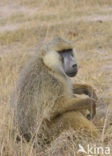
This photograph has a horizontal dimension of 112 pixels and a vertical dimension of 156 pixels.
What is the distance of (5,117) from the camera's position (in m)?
4.51

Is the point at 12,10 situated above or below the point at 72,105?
above

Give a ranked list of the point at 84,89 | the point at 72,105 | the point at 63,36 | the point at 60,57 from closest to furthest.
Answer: the point at 72,105
the point at 60,57
the point at 84,89
the point at 63,36

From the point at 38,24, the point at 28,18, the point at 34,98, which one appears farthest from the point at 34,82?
the point at 28,18

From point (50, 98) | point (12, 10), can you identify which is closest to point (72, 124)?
point (50, 98)

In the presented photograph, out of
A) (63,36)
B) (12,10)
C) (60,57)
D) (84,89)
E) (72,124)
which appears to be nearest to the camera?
(72,124)

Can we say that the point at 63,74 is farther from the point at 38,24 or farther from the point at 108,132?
the point at 38,24

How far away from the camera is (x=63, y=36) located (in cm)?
977

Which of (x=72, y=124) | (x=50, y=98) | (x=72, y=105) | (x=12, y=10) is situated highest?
(x=12, y=10)

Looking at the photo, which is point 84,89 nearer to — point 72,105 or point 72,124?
point 72,105

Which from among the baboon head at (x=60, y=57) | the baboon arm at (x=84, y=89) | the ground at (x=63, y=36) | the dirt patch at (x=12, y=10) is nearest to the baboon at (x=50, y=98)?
the baboon head at (x=60, y=57)

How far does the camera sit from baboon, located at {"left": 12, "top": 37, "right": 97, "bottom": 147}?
14.7 ft

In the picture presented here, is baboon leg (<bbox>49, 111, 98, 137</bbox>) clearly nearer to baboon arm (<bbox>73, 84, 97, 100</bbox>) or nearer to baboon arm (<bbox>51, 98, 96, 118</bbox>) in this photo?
baboon arm (<bbox>51, 98, 96, 118</bbox>)

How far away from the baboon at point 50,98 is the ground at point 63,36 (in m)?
0.15

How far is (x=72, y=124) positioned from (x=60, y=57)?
2.53 feet
